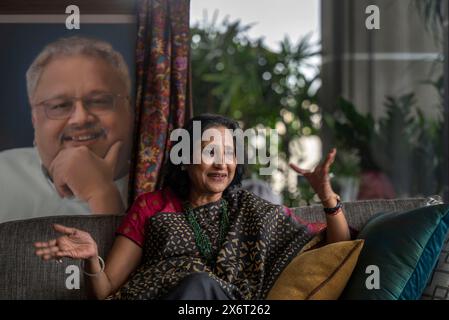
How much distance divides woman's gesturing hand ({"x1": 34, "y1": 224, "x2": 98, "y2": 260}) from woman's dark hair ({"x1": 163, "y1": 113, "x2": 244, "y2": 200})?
1.58 ft

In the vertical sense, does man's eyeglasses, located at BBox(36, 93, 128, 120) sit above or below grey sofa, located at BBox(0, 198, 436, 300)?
above

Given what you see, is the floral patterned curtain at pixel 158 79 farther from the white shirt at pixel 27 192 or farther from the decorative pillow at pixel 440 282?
the decorative pillow at pixel 440 282

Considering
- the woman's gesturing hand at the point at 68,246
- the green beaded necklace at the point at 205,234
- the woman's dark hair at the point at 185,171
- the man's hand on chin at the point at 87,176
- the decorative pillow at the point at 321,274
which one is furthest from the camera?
the man's hand on chin at the point at 87,176

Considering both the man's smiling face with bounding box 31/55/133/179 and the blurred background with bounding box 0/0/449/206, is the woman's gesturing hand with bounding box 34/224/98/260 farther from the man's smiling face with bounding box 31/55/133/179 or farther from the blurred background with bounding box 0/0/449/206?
the blurred background with bounding box 0/0/449/206

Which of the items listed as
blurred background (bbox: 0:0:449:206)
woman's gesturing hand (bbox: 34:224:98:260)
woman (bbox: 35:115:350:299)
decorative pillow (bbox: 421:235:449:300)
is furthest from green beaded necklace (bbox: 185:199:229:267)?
blurred background (bbox: 0:0:449:206)

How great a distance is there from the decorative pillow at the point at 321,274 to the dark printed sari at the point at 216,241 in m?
0.10

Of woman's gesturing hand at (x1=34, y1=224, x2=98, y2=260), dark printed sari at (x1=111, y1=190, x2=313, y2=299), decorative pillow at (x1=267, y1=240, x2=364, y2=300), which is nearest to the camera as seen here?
woman's gesturing hand at (x1=34, y1=224, x2=98, y2=260)

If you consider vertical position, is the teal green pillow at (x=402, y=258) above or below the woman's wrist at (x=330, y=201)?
below

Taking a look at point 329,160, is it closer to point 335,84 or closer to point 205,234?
point 205,234

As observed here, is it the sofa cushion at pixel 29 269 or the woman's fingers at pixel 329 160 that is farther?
the sofa cushion at pixel 29 269

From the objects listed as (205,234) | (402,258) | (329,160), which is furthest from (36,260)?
(402,258)

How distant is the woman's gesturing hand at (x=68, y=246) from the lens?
1.85 meters

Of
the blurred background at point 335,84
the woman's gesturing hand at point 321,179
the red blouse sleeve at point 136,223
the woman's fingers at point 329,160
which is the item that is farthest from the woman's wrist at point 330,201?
the blurred background at point 335,84

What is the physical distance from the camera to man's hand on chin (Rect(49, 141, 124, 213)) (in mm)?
3035
